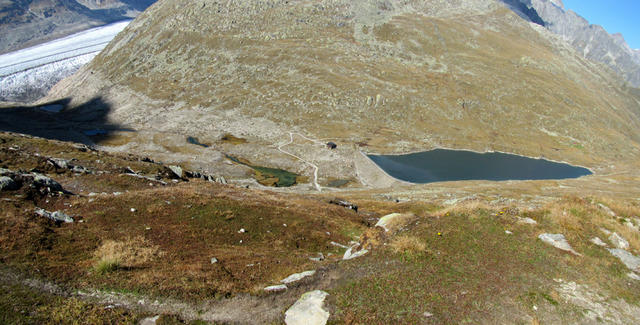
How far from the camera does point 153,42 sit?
654ft

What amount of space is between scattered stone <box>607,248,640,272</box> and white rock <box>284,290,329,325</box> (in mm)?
18970

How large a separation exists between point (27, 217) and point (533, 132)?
179 m

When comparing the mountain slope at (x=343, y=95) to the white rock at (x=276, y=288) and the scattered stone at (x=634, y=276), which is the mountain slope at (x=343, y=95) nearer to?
the scattered stone at (x=634, y=276)

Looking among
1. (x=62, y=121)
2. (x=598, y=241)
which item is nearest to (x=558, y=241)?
(x=598, y=241)

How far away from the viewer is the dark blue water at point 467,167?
351 ft

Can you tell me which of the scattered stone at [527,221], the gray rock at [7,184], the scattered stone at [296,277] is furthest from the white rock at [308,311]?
the gray rock at [7,184]

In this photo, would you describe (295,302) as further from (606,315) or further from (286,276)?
(606,315)

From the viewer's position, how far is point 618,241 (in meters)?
21.5

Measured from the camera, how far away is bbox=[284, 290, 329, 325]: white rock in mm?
13438

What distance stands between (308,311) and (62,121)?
602 ft

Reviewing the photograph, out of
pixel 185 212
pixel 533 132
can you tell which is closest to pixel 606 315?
pixel 185 212

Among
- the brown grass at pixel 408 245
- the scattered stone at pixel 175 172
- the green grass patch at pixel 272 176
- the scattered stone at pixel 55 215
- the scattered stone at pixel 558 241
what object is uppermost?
the scattered stone at pixel 558 241

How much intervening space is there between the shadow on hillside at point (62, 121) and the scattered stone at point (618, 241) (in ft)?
477

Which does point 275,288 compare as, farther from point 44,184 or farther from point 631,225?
point 631,225
